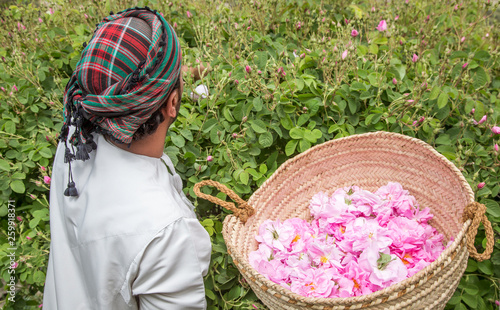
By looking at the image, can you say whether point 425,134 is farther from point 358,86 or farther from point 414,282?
point 414,282

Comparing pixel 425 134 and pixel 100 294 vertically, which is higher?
pixel 425 134

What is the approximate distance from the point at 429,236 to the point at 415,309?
24.5 inches

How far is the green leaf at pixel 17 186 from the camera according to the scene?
1.81 metres

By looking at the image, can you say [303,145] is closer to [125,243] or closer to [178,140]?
[178,140]

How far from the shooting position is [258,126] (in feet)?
5.71

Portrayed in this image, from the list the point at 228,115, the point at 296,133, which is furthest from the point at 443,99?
the point at 228,115

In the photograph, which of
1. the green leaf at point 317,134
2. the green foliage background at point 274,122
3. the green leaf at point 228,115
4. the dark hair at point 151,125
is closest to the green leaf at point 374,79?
the green foliage background at point 274,122

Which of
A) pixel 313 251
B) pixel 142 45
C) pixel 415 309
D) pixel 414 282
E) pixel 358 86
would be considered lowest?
pixel 313 251

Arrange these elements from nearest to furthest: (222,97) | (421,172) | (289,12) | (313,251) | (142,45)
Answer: (142,45) < (313,251) < (421,172) < (222,97) < (289,12)

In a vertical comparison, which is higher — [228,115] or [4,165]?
[228,115]

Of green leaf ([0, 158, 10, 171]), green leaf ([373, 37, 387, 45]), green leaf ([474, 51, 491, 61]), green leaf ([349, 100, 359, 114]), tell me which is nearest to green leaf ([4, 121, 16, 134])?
green leaf ([0, 158, 10, 171])

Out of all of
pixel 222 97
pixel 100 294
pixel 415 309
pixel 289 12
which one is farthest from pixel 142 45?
pixel 289 12

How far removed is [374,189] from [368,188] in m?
0.03

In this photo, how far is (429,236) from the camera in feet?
5.73
